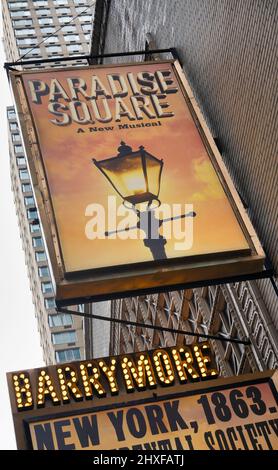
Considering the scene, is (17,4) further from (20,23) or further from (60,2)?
(60,2)

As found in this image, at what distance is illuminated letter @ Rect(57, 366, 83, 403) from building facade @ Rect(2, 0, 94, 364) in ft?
235

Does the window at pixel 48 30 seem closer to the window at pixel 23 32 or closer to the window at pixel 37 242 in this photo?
the window at pixel 23 32

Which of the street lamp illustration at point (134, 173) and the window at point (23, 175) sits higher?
the street lamp illustration at point (134, 173)

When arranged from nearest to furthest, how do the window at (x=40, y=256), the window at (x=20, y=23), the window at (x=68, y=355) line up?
1. the window at (x=68, y=355)
2. the window at (x=40, y=256)
3. the window at (x=20, y=23)

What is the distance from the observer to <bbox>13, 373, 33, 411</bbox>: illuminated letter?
44.5ft

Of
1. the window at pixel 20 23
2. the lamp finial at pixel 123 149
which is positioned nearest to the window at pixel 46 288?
the window at pixel 20 23

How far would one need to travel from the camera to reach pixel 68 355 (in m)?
82.1

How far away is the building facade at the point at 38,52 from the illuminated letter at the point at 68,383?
7161 cm

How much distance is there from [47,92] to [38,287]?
75366 mm

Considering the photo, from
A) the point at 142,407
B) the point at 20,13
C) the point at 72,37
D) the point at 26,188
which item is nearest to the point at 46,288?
the point at 26,188

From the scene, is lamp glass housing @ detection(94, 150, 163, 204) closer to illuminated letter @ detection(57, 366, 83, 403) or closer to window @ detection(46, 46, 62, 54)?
illuminated letter @ detection(57, 366, 83, 403)

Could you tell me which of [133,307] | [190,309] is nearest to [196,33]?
[190,309]

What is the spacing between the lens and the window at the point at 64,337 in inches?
3312

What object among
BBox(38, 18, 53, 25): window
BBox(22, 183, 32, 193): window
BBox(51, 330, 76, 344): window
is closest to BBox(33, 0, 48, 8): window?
BBox(38, 18, 53, 25): window
